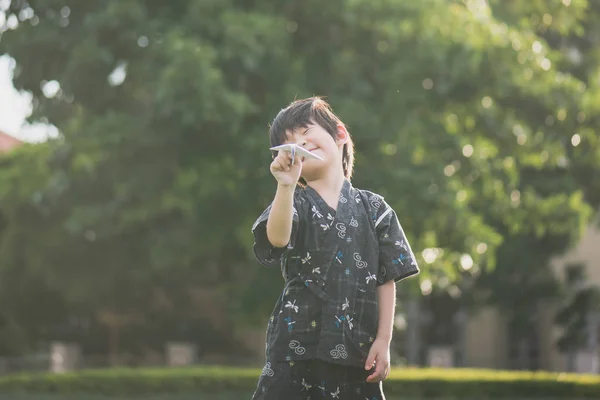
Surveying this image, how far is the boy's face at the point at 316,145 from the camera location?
428 cm

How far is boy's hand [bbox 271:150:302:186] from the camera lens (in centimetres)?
389

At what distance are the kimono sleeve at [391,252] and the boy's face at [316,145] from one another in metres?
0.29

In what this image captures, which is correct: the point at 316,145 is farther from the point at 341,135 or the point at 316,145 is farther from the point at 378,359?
the point at 378,359

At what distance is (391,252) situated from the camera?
4332 millimetres

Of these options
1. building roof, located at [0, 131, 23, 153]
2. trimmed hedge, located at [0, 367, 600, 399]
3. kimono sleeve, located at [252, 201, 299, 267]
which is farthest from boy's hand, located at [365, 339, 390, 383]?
building roof, located at [0, 131, 23, 153]

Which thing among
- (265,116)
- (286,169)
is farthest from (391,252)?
(265,116)

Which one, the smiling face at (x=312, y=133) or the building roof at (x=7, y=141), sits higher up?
the building roof at (x=7, y=141)

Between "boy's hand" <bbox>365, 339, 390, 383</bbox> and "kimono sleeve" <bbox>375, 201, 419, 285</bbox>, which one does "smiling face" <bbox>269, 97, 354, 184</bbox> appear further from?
"boy's hand" <bbox>365, 339, 390, 383</bbox>

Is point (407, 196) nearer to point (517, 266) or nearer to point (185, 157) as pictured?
point (185, 157)

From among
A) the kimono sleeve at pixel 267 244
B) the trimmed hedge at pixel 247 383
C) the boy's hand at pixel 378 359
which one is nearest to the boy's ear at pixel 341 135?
the kimono sleeve at pixel 267 244

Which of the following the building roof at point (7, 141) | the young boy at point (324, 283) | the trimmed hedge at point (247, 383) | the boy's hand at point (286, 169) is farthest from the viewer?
the building roof at point (7, 141)

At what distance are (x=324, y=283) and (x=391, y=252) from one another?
33cm

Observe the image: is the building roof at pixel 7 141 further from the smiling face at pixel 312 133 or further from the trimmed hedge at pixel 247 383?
the smiling face at pixel 312 133

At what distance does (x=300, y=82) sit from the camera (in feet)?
58.1
